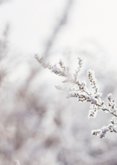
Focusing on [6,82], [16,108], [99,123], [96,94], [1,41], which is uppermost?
[99,123]

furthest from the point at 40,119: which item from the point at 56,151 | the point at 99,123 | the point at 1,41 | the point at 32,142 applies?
the point at 99,123

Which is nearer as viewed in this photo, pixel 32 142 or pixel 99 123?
pixel 32 142

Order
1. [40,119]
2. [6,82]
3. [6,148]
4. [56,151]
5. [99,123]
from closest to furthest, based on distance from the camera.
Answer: [6,82] < [6,148] < [40,119] < [56,151] < [99,123]

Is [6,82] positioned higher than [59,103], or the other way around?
[59,103]

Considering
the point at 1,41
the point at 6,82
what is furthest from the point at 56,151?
the point at 1,41

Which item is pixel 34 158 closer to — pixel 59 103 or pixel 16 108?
pixel 16 108

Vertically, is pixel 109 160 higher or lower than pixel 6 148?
higher

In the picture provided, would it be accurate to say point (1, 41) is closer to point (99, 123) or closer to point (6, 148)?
point (6, 148)

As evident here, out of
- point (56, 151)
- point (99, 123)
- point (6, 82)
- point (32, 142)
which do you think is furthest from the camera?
point (99, 123)

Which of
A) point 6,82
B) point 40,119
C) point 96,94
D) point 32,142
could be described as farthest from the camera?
point 32,142
